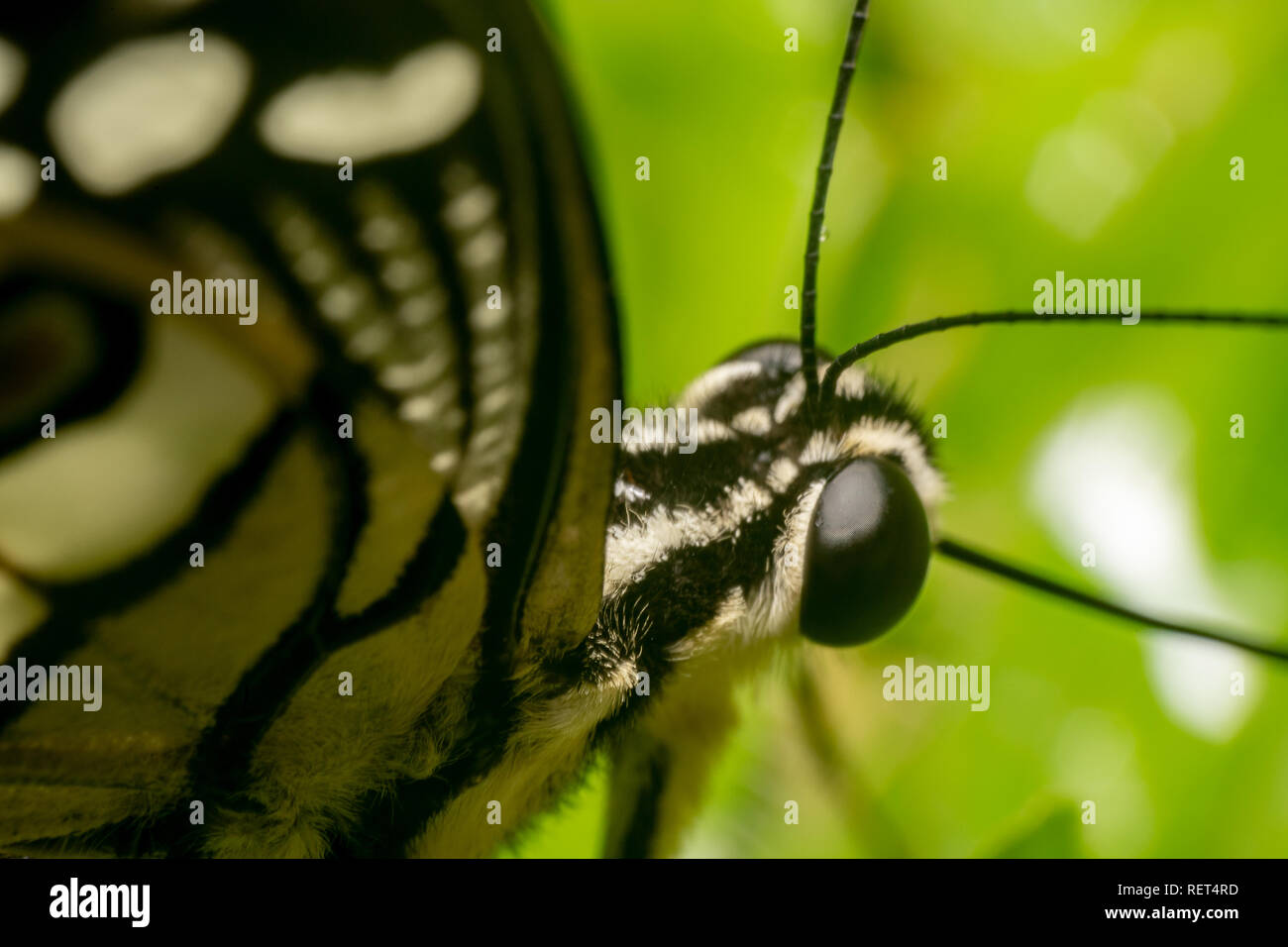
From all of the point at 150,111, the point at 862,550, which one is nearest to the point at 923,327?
the point at 862,550

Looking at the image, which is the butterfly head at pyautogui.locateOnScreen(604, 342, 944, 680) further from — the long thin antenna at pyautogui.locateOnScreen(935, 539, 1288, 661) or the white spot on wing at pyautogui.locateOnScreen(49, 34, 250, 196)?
the white spot on wing at pyautogui.locateOnScreen(49, 34, 250, 196)

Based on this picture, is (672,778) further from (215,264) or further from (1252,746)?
(215,264)

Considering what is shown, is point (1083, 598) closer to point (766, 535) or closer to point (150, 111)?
point (766, 535)

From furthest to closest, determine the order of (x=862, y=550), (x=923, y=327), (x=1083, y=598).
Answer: (x=1083, y=598) < (x=923, y=327) < (x=862, y=550)

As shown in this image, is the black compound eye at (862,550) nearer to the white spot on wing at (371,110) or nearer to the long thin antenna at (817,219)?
the long thin antenna at (817,219)

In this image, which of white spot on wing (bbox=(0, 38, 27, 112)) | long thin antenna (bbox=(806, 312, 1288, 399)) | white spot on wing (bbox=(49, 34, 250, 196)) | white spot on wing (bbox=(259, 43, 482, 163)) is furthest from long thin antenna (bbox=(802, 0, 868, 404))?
white spot on wing (bbox=(0, 38, 27, 112))

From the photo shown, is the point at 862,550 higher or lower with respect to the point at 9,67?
lower
